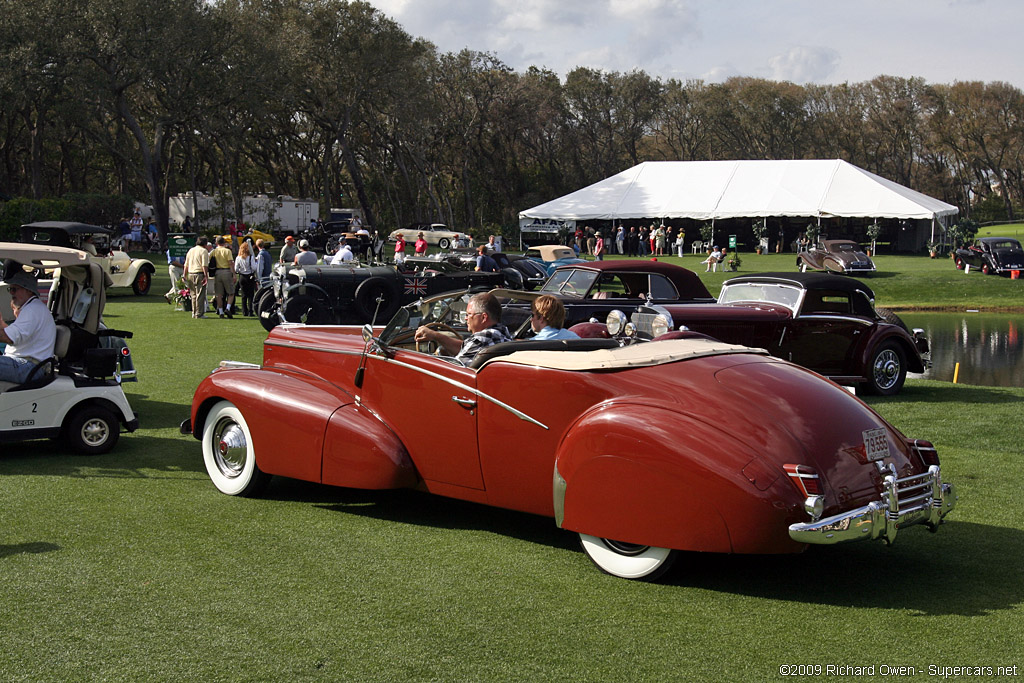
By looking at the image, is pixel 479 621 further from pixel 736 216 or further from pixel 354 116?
pixel 354 116

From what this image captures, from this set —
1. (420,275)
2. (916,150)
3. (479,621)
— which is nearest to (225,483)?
(479,621)

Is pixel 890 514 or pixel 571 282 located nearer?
→ pixel 890 514

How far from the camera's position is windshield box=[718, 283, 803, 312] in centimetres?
1281

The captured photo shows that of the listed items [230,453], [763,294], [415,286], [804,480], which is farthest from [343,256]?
[804,480]

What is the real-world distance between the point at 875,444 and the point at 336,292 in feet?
52.3

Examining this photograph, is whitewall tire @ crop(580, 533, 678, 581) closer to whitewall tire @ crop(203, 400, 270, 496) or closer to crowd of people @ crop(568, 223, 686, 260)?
whitewall tire @ crop(203, 400, 270, 496)

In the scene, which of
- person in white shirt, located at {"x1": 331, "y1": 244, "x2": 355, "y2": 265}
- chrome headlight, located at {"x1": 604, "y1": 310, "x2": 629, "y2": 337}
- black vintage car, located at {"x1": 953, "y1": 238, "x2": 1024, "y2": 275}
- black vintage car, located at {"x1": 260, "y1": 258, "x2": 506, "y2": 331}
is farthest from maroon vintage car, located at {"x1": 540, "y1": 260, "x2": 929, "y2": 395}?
black vintage car, located at {"x1": 953, "y1": 238, "x2": 1024, "y2": 275}

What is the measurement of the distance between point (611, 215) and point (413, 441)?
4598cm

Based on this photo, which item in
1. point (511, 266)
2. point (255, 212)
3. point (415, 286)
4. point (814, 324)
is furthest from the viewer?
point (255, 212)

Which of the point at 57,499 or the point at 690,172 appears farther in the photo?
the point at 690,172

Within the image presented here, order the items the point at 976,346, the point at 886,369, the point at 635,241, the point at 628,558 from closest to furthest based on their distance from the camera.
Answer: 1. the point at 628,558
2. the point at 886,369
3. the point at 976,346
4. the point at 635,241

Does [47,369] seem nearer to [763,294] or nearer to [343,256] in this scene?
[763,294]

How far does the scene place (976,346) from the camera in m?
21.2

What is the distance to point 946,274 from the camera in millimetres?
38812
